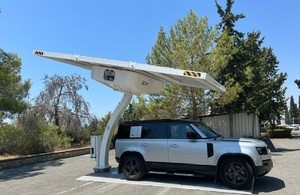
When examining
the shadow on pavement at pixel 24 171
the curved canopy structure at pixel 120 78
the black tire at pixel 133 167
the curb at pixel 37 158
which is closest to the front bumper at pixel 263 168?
the curved canopy structure at pixel 120 78

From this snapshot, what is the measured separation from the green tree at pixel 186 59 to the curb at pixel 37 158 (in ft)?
16.3

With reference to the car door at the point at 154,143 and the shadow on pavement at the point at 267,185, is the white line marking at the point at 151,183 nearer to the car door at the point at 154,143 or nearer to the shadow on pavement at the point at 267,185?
the shadow on pavement at the point at 267,185

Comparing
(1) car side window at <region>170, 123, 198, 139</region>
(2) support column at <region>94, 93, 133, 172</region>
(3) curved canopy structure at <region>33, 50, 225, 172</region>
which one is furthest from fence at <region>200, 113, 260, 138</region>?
(1) car side window at <region>170, 123, 198, 139</region>

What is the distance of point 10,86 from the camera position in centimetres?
1590

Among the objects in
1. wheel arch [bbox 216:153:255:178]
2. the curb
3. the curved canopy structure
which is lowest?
the curb

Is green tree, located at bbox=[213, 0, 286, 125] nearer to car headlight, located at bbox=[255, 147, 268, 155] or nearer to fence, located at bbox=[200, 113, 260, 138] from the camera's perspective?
fence, located at bbox=[200, 113, 260, 138]

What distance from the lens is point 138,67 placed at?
438 inches

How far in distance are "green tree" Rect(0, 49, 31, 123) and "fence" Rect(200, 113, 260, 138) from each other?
11690mm

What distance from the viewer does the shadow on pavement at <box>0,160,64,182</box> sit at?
12678mm

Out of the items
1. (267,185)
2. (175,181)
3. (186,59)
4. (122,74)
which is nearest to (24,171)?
(122,74)

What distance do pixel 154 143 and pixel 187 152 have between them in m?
1.12

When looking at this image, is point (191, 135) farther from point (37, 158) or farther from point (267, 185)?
point (37, 158)

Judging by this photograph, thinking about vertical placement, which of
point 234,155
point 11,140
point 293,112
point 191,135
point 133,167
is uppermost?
point 293,112

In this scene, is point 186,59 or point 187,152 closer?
point 187,152
